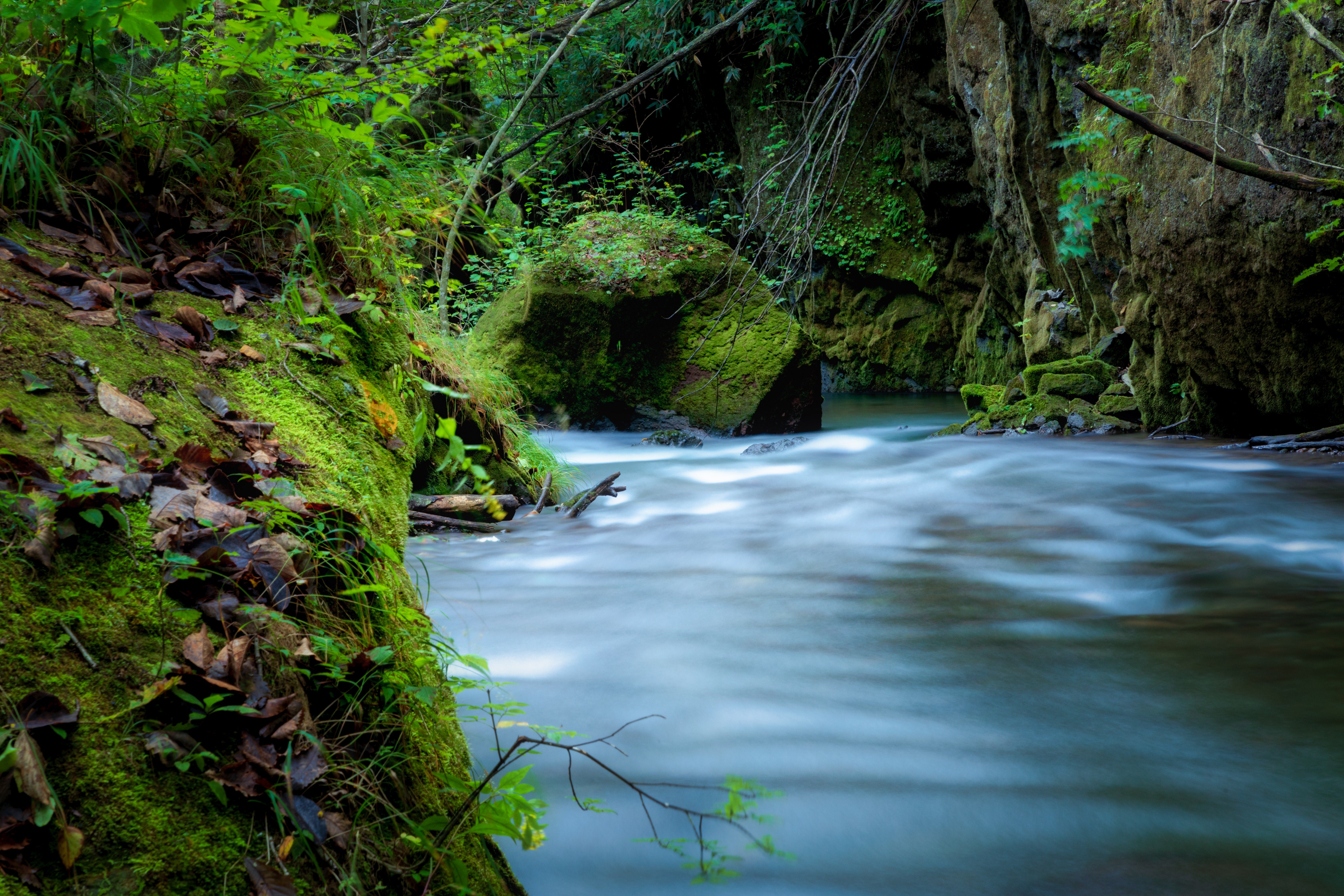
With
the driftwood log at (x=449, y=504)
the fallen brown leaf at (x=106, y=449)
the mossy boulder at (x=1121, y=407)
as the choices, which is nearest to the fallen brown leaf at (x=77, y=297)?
the fallen brown leaf at (x=106, y=449)

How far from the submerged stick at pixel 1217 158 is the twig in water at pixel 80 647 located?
3.21 m

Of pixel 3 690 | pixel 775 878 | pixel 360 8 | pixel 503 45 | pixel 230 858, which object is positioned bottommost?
pixel 775 878

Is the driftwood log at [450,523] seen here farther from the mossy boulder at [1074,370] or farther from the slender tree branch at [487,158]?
the mossy boulder at [1074,370]

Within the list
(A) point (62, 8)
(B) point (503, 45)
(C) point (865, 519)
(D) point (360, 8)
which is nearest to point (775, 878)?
(A) point (62, 8)

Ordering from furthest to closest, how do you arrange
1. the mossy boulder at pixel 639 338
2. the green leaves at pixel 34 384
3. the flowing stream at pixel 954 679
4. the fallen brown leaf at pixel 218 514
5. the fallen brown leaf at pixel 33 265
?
the mossy boulder at pixel 639 338 < the fallen brown leaf at pixel 33 265 < the flowing stream at pixel 954 679 < the green leaves at pixel 34 384 < the fallen brown leaf at pixel 218 514

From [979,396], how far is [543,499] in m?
7.55

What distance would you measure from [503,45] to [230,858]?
4408mm

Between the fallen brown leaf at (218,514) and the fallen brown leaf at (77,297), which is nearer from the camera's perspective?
the fallen brown leaf at (218,514)

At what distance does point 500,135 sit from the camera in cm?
352

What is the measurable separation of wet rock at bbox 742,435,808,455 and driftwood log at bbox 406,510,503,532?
12.8ft

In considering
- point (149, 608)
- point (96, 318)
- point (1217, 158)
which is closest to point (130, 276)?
point (96, 318)

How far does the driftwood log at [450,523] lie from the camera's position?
4551 millimetres

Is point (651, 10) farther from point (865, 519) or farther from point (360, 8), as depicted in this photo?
point (865, 519)

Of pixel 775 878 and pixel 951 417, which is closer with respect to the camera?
pixel 775 878
